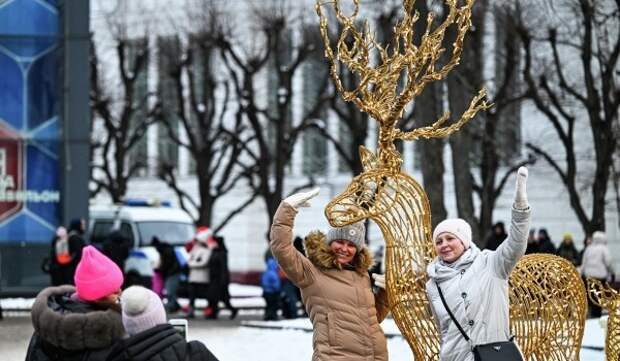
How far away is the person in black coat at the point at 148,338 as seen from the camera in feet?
21.2

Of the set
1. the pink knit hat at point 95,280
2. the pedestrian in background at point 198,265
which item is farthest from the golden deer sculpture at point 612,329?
the pedestrian in background at point 198,265

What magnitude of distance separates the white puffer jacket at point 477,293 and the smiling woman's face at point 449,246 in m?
0.04

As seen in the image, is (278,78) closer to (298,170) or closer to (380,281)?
(298,170)

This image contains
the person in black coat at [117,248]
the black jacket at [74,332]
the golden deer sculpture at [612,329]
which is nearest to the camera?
the black jacket at [74,332]

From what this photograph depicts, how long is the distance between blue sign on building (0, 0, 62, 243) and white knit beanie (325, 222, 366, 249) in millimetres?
16502

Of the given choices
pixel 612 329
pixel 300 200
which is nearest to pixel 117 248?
pixel 612 329

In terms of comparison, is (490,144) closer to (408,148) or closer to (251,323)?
(408,148)

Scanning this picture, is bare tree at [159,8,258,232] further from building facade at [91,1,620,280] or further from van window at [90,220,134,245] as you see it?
van window at [90,220,134,245]

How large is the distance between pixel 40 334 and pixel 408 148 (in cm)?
3872

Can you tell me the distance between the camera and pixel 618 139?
110ft

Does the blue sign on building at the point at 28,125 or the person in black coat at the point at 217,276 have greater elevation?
the blue sign on building at the point at 28,125

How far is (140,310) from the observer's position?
21.7ft

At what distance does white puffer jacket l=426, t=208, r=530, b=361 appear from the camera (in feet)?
28.2

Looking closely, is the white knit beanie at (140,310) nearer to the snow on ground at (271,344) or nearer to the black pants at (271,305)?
the snow on ground at (271,344)
